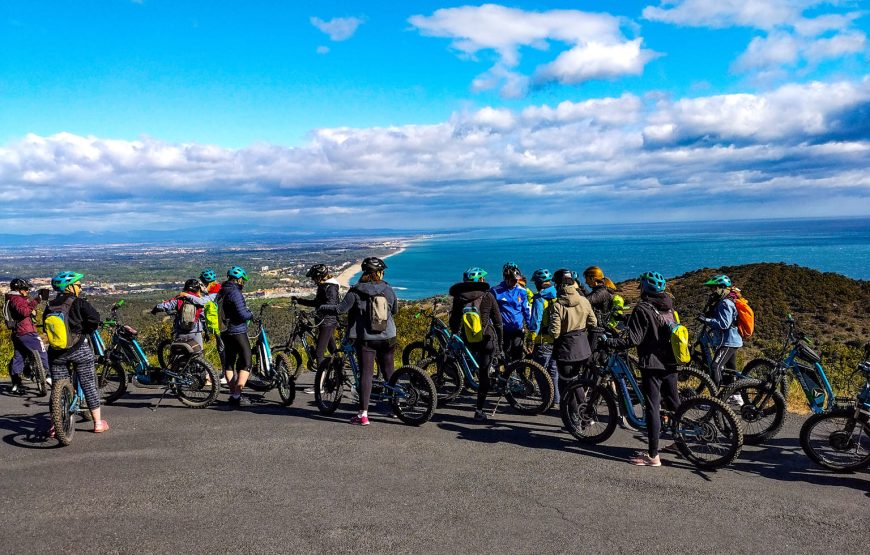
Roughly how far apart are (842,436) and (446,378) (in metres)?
5.27

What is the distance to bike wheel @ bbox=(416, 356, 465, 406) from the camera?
331 inches

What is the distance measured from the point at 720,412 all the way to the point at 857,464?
142cm

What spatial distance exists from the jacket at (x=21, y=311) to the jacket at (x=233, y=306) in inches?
144

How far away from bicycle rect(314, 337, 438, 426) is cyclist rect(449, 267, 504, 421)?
70 cm

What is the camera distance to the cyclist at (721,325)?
7.59 m

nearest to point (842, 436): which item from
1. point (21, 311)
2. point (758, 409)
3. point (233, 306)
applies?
point (758, 409)

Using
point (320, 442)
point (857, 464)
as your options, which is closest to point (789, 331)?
point (857, 464)

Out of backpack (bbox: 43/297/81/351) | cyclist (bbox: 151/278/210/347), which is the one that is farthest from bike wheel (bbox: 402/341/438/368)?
backpack (bbox: 43/297/81/351)

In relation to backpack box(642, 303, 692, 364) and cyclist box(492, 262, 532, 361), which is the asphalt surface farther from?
cyclist box(492, 262, 532, 361)

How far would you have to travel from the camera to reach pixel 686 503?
4945mm

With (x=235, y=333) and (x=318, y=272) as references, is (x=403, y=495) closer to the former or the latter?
(x=235, y=333)

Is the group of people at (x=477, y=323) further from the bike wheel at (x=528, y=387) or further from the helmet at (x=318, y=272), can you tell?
the bike wheel at (x=528, y=387)

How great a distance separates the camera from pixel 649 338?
579cm

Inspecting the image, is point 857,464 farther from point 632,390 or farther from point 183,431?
point 183,431
